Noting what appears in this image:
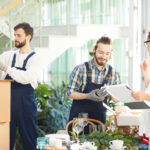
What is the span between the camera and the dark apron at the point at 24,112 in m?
4.36

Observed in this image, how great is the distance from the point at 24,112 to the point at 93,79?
83 cm

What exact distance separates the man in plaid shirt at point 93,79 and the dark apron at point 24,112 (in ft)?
1.48

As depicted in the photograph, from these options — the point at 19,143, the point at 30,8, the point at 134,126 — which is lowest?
the point at 19,143

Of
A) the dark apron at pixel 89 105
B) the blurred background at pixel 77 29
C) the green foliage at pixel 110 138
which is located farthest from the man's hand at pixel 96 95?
the blurred background at pixel 77 29

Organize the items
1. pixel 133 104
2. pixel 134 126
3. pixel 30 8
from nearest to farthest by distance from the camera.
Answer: pixel 133 104 → pixel 134 126 → pixel 30 8

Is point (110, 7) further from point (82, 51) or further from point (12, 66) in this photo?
point (12, 66)

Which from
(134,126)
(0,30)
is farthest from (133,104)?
(0,30)

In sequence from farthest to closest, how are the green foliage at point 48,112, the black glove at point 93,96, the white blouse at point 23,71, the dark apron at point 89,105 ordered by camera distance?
the green foliage at point 48,112 < the dark apron at point 89,105 < the white blouse at point 23,71 < the black glove at point 93,96

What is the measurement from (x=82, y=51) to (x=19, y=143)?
10.3 feet

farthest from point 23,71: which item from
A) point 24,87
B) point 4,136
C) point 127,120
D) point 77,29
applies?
point 77,29

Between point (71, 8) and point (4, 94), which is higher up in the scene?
point (71, 8)

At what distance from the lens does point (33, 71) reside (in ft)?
14.1

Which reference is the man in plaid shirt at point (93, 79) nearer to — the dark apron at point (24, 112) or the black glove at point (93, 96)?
the black glove at point (93, 96)

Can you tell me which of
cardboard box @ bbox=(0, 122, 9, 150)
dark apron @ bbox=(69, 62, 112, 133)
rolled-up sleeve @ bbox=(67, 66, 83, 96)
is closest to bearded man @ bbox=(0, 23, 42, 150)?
rolled-up sleeve @ bbox=(67, 66, 83, 96)
